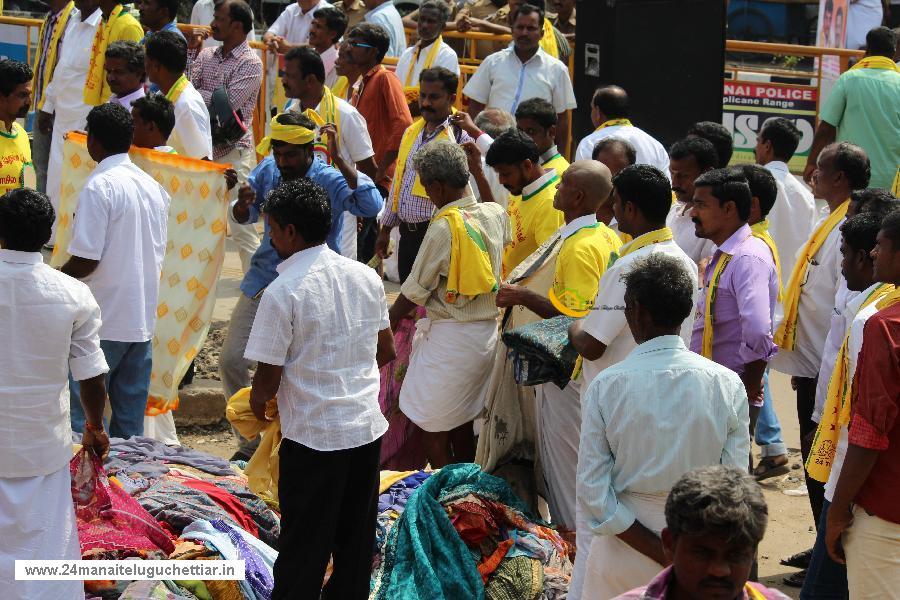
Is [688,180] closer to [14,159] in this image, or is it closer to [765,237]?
[765,237]

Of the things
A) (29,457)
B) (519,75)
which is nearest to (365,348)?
(29,457)

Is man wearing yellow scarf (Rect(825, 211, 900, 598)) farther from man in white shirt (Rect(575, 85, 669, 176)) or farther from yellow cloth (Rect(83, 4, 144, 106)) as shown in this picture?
yellow cloth (Rect(83, 4, 144, 106))

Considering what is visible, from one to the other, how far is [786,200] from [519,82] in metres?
2.93

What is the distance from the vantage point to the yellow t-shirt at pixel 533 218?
272 inches

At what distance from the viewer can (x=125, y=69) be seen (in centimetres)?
811

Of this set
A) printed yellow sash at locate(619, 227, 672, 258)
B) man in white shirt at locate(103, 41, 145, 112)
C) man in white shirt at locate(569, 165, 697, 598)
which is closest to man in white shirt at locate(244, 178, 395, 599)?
man in white shirt at locate(569, 165, 697, 598)

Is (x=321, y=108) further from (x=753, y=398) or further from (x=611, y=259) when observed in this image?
(x=753, y=398)

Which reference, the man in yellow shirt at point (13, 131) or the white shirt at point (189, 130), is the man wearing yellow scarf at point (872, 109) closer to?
the white shirt at point (189, 130)

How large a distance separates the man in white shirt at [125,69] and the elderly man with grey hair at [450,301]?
7.72 ft

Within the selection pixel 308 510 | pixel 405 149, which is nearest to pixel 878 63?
pixel 405 149

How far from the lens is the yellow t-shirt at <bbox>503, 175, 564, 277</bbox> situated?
6.90 m

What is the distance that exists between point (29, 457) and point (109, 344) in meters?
2.15

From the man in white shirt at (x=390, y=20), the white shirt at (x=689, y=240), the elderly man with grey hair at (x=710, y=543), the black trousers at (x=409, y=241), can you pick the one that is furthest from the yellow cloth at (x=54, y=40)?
the elderly man with grey hair at (x=710, y=543)

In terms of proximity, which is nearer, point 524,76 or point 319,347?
point 319,347
